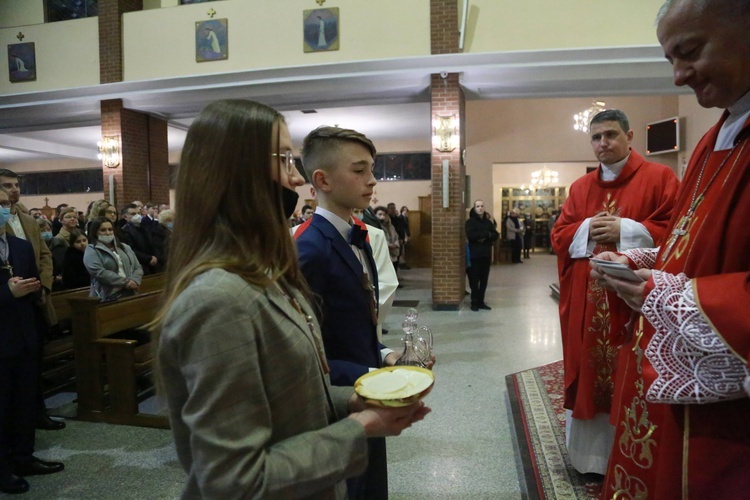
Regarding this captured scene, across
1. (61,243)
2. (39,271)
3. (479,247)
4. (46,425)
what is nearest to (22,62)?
(61,243)

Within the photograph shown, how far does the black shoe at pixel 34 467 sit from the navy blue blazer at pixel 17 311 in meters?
0.64

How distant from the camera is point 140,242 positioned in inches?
251

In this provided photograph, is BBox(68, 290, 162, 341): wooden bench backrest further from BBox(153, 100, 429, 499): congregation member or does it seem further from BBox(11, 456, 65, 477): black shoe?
BBox(153, 100, 429, 499): congregation member

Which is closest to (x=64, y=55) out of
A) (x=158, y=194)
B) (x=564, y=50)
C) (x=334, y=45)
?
(x=158, y=194)

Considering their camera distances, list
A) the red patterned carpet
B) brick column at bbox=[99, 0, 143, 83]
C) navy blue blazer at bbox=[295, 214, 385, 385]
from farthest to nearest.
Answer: brick column at bbox=[99, 0, 143, 83] → the red patterned carpet → navy blue blazer at bbox=[295, 214, 385, 385]

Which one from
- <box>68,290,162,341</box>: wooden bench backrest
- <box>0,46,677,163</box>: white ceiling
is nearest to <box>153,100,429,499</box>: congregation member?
<box>68,290,162,341</box>: wooden bench backrest

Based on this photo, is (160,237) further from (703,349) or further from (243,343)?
(703,349)

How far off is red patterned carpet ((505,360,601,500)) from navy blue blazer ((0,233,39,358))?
2.98m

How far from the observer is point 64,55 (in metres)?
9.20

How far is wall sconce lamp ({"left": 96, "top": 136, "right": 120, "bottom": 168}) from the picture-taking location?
30.3 feet

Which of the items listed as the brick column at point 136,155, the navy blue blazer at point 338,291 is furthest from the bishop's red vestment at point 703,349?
the brick column at point 136,155

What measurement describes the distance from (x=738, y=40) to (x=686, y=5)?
14cm

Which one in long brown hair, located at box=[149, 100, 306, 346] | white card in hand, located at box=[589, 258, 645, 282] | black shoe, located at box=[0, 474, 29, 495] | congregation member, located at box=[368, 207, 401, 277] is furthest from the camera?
congregation member, located at box=[368, 207, 401, 277]

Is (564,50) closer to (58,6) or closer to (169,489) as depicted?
(169,489)
